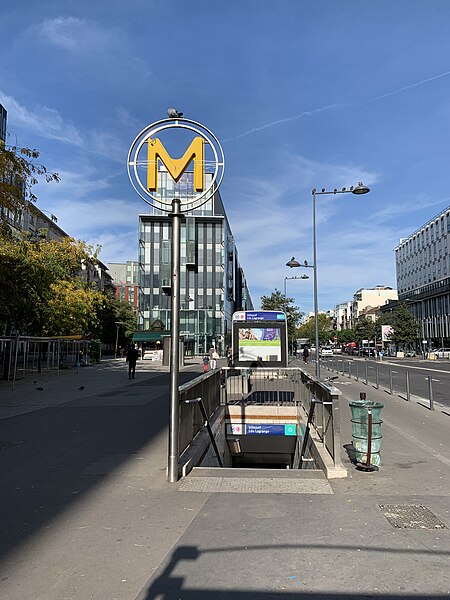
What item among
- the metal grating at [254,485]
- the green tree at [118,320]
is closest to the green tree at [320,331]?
the green tree at [118,320]

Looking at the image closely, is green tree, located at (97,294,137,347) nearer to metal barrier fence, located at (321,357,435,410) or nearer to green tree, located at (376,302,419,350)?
green tree, located at (376,302,419,350)

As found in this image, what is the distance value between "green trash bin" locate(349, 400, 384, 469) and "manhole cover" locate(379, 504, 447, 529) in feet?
5.06

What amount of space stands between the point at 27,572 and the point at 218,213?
248 feet

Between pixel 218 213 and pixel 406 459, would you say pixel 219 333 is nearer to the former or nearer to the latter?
pixel 218 213

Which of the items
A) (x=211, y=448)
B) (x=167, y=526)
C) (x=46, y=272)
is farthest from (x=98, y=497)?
(x=46, y=272)

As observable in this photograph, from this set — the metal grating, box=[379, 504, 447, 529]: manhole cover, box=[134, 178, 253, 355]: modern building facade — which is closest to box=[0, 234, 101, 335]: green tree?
the metal grating

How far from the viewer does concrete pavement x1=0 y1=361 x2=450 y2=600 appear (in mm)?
3672

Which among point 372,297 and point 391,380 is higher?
point 372,297

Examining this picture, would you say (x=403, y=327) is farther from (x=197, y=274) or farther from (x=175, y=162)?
(x=175, y=162)

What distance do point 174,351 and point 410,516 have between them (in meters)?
3.54

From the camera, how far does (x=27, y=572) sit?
154 inches

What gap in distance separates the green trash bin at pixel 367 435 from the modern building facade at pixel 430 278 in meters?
77.9

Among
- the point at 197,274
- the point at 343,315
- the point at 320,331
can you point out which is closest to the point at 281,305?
the point at 197,274

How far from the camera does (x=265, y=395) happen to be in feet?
47.2
